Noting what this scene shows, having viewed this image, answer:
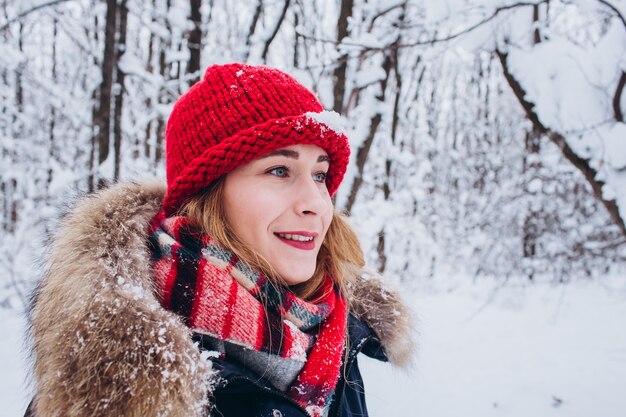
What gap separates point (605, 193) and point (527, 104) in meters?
0.65

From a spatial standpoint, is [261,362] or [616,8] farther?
[616,8]

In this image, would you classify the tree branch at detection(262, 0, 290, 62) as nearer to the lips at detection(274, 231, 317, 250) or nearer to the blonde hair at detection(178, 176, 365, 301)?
the blonde hair at detection(178, 176, 365, 301)

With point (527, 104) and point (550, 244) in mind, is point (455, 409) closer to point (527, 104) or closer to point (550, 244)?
point (527, 104)

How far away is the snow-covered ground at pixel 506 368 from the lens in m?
3.29

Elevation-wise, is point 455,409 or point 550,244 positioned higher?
point 550,244

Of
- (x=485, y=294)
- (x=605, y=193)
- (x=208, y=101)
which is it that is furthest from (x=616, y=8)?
(x=485, y=294)

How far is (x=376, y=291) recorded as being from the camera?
177 cm

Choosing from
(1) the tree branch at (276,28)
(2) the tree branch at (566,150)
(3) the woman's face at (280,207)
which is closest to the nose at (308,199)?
(3) the woman's face at (280,207)

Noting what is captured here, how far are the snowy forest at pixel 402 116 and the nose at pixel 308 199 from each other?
2.73 ft

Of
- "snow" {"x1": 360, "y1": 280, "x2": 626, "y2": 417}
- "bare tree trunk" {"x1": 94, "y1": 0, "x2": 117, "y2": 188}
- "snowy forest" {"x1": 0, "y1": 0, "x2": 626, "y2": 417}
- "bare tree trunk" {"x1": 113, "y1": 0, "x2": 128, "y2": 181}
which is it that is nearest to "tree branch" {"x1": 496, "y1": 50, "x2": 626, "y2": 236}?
"snowy forest" {"x1": 0, "y1": 0, "x2": 626, "y2": 417}

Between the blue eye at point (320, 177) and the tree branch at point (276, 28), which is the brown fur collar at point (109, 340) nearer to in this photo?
the blue eye at point (320, 177)

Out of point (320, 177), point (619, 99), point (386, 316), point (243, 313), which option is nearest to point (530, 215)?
point (619, 99)

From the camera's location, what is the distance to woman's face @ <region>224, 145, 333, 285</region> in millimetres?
1277

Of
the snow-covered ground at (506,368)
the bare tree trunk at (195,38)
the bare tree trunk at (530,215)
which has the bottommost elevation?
the snow-covered ground at (506,368)
